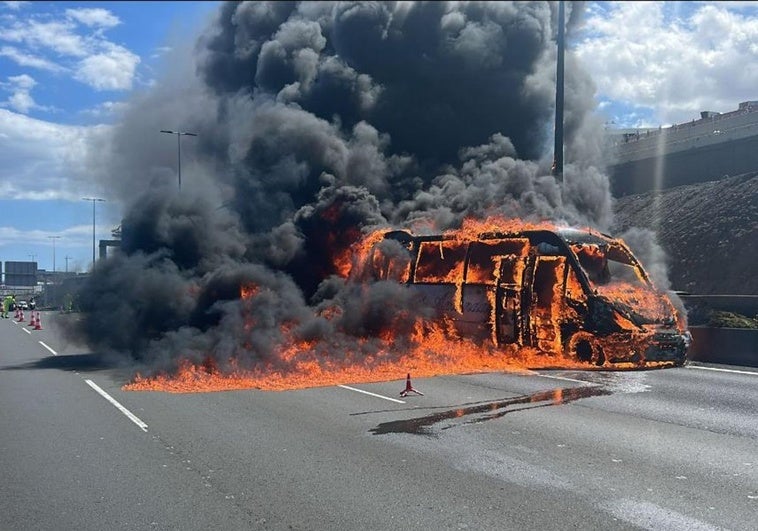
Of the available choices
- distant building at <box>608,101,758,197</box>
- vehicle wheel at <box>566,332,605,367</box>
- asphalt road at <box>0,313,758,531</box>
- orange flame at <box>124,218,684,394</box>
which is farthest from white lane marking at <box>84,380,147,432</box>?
distant building at <box>608,101,758,197</box>

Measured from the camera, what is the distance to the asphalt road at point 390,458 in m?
5.23

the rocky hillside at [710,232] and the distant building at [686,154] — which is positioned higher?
the distant building at [686,154]

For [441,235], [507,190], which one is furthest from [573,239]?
[507,190]

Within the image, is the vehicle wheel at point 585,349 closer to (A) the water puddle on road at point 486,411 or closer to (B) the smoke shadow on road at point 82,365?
(A) the water puddle on road at point 486,411

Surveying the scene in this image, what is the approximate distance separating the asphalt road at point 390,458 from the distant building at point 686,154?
2074 cm

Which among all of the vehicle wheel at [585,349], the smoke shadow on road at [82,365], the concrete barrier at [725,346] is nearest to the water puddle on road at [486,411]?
the vehicle wheel at [585,349]

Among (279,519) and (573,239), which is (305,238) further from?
(279,519)

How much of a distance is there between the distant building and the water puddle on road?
71.7ft

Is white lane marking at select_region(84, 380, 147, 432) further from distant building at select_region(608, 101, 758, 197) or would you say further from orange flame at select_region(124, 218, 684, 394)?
distant building at select_region(608, 101, 758, 197)

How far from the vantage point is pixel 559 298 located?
12656 millimetres

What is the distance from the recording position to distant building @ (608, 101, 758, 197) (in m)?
29.4

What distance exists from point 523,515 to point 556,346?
26.2 ft

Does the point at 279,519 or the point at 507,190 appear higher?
the point at 507,190

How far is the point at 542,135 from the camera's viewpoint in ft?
75.7
